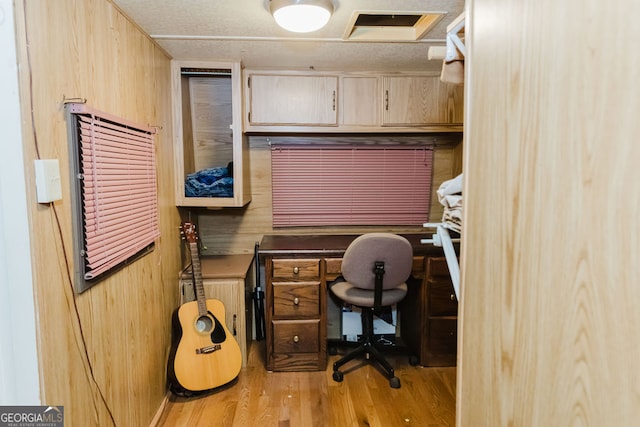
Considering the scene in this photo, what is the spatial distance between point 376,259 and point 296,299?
64 cm

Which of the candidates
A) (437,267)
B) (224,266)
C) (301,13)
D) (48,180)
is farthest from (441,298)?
(48,180)

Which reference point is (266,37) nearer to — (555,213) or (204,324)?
(204,324)

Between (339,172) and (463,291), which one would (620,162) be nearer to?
(463,291)

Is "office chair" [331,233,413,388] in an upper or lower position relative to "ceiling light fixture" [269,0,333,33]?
lower

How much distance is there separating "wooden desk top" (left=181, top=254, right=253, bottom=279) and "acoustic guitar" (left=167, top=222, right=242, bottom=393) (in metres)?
0.17

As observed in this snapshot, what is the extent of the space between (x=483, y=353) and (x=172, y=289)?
1996mm

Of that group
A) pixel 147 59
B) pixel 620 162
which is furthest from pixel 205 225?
pixel 620 162

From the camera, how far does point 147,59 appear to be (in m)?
1.99

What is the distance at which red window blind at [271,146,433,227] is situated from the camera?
3.00m

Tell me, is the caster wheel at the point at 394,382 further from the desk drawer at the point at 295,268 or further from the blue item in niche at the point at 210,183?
the blue item in niche at the point at 210,183

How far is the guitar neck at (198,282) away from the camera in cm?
230

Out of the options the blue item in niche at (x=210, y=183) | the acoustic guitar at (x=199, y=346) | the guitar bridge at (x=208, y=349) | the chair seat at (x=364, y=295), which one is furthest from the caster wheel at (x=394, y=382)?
the blue item in niche at (x=210, y=183)

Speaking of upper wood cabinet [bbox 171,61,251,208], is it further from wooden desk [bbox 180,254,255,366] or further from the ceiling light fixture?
the ceiling light fixture

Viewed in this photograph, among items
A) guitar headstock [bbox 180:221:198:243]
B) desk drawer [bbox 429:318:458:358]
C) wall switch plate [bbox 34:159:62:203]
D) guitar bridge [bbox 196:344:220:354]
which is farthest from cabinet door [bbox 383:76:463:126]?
wall switch plate [bbox 34:159:62:203]
